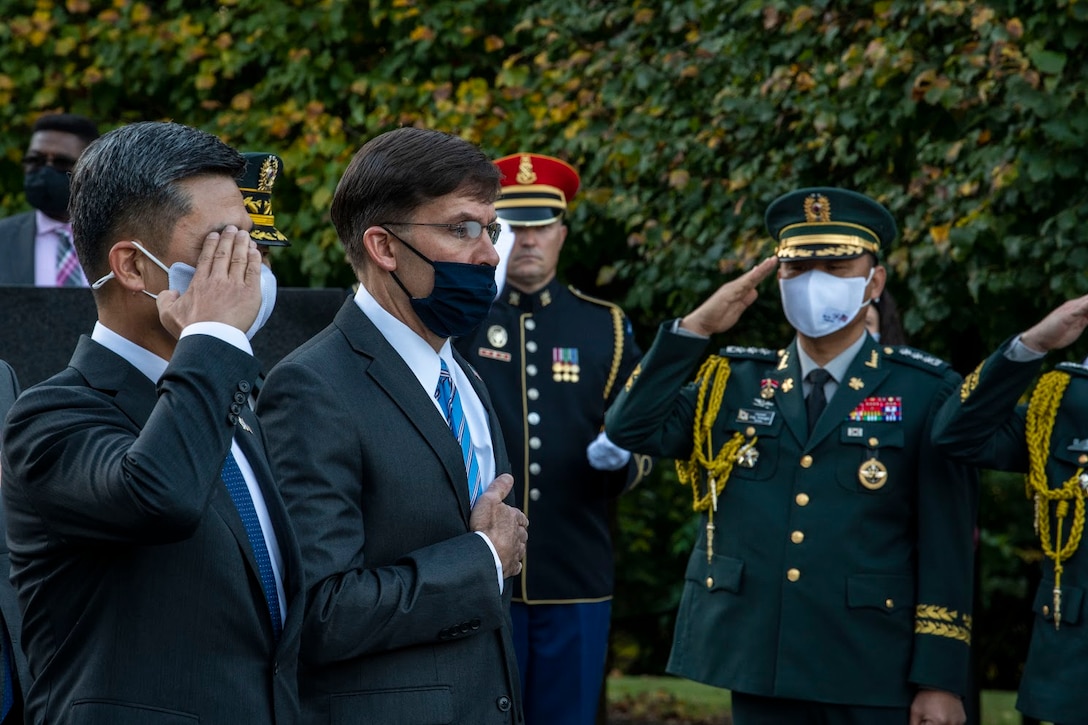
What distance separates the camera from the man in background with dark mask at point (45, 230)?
6.46 meters

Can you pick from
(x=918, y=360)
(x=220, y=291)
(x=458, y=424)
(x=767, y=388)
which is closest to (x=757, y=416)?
(x=767, y=388)

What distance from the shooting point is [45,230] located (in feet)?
21.4

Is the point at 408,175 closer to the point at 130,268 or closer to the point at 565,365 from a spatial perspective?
the point at 130,268

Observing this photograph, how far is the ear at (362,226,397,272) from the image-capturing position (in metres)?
3.19

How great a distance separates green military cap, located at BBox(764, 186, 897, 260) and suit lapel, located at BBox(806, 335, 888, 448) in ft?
1.11

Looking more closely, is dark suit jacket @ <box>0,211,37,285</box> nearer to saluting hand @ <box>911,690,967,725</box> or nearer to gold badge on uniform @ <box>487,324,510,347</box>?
gold badge on uniform @ <box>487,324,510,347</box>

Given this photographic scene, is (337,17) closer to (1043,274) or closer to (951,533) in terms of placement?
(1043,274)

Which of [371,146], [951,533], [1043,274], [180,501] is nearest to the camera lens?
[180,501]

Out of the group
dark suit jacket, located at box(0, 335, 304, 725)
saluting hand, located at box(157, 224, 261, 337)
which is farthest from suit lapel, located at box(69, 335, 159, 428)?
saluting hand, located at box(157, 224, 261, 337)

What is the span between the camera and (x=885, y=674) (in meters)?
4.45

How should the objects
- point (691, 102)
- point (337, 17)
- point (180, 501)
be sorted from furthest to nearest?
point (337, 17), point (691, 102), point (180, 501)

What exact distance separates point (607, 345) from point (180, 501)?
3.54 m

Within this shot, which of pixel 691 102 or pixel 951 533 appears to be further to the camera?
pixel 691 102

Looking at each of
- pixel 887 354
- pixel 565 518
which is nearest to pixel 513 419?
pixel 565 518
